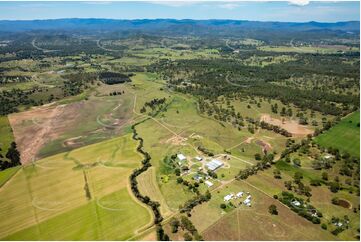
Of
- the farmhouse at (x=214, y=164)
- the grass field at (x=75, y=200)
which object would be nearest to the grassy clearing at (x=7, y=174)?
the grass field at (x=75, y=200)

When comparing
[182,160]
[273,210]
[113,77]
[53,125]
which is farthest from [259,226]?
[113,77]

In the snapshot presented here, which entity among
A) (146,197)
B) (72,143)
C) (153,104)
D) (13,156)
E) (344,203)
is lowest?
(72,143)

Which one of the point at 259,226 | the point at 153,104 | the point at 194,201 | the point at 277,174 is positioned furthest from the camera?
the point at 153,104

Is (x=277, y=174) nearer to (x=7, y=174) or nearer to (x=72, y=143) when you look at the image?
(x=72, y=143)

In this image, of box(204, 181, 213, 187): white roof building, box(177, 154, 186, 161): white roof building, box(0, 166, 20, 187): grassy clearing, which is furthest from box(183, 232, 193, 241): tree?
box(0, 166, 20, 187): grassy clearing

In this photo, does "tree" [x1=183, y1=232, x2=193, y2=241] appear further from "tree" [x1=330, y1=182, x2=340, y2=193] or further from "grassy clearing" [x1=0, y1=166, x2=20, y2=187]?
"grassy clearing" [x1=0, y1=166, x2=20, y2=187]

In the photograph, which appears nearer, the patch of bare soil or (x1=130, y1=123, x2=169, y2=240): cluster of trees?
(x1=130, y1=123, x2=169, y2=240): cluster of trees
